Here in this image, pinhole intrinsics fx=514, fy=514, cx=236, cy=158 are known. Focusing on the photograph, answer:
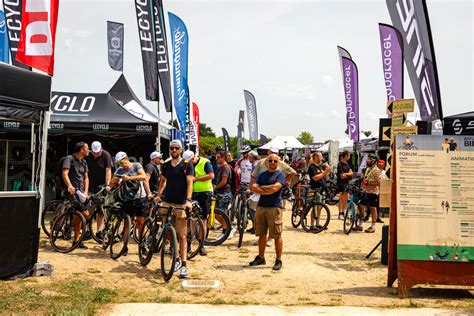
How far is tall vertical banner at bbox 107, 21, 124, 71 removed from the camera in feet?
63.8

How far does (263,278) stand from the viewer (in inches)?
286

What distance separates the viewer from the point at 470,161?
6523 mm

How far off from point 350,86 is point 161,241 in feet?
45.8

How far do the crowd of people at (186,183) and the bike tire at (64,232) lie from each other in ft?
0.76

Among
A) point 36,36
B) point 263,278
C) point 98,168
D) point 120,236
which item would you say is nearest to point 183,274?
point 263,278

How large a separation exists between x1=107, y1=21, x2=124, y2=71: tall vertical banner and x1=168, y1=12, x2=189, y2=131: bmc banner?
207 inches

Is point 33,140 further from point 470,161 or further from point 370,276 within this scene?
point 470,161

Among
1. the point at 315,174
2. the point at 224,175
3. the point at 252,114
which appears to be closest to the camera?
the point at 224,175

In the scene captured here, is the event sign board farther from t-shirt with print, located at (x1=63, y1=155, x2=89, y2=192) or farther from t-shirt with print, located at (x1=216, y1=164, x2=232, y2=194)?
t-shirt with print, located at (x1=63, y1=155, x2=89, y2=192)

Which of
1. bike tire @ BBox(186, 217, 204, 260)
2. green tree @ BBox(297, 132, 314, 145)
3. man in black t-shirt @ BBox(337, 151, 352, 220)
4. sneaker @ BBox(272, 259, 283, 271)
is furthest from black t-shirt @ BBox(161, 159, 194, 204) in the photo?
green tree @ BBox(297, 132, 314, 145)

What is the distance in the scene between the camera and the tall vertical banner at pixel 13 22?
11.0 metres

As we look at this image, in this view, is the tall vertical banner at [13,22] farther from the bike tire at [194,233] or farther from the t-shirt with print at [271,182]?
the t-shirt with print at [271,182]

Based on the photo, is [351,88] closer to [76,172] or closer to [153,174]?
[153,174]

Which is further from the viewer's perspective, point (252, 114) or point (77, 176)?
point (252, 114)
